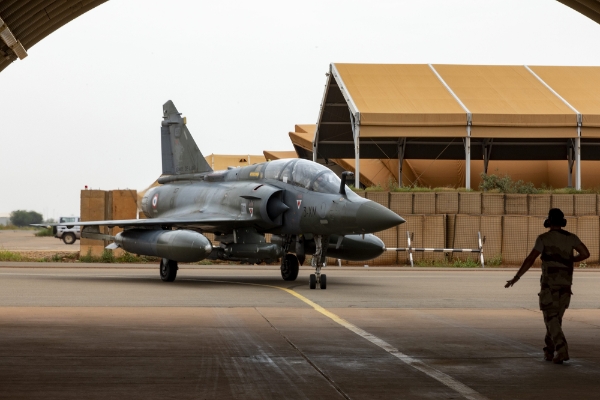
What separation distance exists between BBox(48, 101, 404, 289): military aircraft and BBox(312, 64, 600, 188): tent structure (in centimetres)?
1350

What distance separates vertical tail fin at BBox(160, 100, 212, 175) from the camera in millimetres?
23141

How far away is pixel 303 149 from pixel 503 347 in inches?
1778

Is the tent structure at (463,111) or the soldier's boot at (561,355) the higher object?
the tent structure at (463,111)

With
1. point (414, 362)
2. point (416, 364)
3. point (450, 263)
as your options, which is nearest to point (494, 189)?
point (450, 263)

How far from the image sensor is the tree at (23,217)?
16931 cm

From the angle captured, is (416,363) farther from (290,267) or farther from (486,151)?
(486,151)

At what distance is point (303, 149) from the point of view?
54688 mm

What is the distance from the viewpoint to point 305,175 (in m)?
18.9

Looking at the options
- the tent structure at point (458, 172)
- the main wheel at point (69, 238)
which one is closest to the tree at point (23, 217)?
the main wheel at point (69, 238)

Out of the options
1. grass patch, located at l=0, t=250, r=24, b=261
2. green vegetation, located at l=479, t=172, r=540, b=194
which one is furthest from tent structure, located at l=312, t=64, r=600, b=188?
grass patch, located at l=0, t=250, r=24, b=261

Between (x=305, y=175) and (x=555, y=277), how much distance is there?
10.2 metres

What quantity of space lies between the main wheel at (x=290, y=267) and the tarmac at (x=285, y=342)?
1763mm

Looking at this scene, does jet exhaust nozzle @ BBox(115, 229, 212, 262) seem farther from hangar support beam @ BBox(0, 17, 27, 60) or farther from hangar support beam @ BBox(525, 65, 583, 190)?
hangar support beam @ BBox(525, 65, 583, 190)

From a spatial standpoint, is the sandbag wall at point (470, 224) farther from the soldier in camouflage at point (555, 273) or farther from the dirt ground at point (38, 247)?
the soldier in camouflage at point (555, 273)
